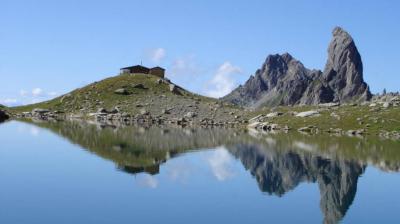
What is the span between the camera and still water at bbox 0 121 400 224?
37.7 metres

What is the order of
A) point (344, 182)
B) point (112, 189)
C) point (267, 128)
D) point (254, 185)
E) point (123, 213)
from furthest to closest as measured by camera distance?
point (267, 128) → point (344, 182) → point (254, 185) → point (112, 189) → point (123, 213)

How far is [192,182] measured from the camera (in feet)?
172

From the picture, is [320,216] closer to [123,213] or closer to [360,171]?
[123,213]

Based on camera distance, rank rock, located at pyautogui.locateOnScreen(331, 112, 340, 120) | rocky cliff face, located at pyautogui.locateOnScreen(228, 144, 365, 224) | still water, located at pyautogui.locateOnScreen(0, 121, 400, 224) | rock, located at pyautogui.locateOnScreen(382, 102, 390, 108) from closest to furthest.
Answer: still water, located at pyautogui.locateOnScreen(0, 121, 400, 224)
rocky cliff face, located at pyautogui.locateOnScreen(228, 144, 365, 224)
rock, located at pyautogui.locateOnScreen(331, 112, 340, 120)
rock, located at pyautogui.locateOnScreen(382, 102, 390, 108)

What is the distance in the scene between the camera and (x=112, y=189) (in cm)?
4591

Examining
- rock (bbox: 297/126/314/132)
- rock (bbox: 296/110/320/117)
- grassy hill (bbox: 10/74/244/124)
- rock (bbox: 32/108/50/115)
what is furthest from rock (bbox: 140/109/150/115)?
rock (bbox: 297/126/314/132)

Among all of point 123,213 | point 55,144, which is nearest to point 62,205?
point 123,213

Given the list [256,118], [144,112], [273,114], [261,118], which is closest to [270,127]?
[261,118]

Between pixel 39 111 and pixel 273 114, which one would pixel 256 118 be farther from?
pixel 39 111

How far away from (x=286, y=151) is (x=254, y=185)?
32.7 m

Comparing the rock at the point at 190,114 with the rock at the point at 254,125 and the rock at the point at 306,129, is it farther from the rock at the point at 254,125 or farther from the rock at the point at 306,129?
the rock at the point at 306,129

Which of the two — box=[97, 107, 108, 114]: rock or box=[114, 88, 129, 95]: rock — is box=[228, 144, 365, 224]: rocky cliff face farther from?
box=[114, 88, 129, 95]: rock

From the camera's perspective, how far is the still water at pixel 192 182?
37.7 m

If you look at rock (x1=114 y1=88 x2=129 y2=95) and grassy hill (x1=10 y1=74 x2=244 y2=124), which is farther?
rock (x1=114 y1=88 x2=129 y2=95)
